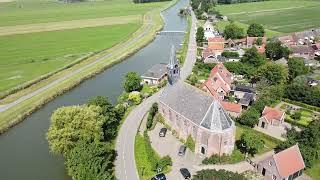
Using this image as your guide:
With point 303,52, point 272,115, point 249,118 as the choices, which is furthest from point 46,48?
point 272,115

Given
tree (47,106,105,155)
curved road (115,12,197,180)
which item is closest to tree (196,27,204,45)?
curved road (115,12,197,180)

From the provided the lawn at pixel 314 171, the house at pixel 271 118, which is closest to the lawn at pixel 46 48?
the house at pixel 271 118

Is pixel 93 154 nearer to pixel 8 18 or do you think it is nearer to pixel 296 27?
pixel 296 27

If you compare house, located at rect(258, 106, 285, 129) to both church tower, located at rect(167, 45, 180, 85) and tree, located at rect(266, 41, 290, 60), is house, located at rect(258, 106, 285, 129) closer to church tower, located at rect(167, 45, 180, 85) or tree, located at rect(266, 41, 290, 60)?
church tower, located at rect(167, 45, 180, 85)

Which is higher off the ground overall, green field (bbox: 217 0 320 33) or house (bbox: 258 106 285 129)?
green field (bbox: 217 0 320 33)

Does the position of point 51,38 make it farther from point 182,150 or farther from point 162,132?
point 182,150

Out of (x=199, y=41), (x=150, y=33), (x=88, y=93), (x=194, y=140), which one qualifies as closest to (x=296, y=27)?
(x=199, y=41)
